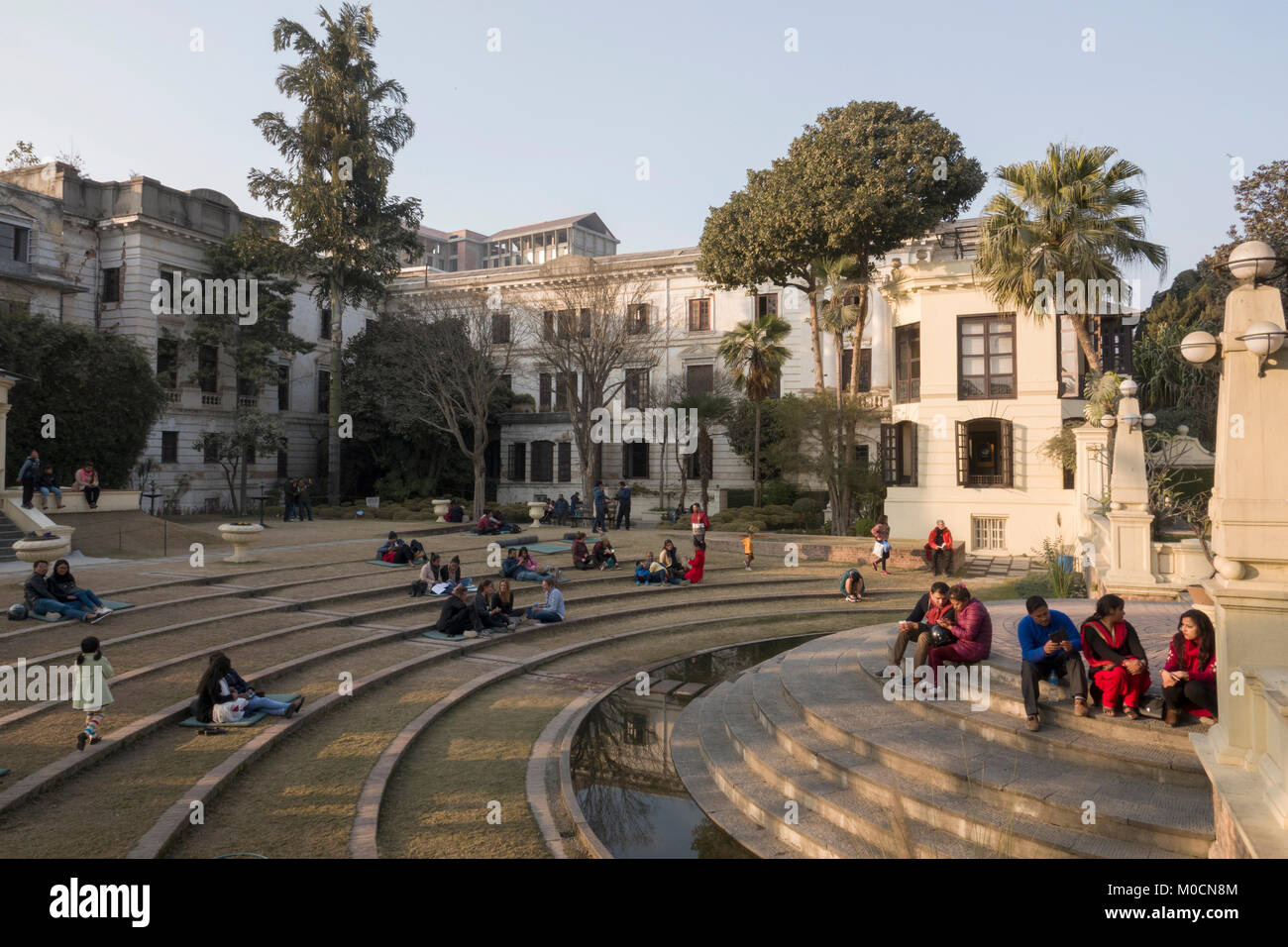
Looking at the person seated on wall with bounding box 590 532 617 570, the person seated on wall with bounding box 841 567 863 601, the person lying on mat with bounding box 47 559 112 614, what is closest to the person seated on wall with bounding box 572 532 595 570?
the person seated on wall with bounding box 590 532 617 570

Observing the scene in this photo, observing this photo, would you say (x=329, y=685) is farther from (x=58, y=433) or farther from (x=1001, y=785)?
(x=58, y=433)

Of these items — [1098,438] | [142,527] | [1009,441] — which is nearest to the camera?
[1098,438]

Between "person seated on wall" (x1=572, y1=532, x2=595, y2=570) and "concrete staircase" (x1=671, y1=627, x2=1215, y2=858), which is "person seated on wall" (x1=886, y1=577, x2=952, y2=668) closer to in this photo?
"concrete staircase" (x1=671, y1=627, x2=1215, y2=858)

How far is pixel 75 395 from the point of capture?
93.7 ft

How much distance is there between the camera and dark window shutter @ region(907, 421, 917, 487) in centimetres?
2969

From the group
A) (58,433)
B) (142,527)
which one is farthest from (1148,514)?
(58,433)

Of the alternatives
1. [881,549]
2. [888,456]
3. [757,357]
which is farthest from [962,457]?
[757,357]

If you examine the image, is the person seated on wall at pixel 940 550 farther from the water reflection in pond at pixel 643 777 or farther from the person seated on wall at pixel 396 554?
the person seated on wall at pixel 396 554

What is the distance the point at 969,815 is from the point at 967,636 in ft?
10.2

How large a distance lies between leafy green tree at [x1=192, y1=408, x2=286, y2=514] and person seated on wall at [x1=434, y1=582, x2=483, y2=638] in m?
23.2

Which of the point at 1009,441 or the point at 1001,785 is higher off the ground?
the point at 1009,441

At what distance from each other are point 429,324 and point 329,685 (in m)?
28.0

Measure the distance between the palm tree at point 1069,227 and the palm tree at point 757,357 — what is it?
1227cm
